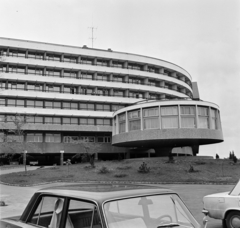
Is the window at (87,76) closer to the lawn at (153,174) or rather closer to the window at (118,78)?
the window at (118,78)

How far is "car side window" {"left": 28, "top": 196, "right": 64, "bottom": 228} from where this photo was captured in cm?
387

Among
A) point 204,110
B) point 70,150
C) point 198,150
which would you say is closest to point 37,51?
point 70,150

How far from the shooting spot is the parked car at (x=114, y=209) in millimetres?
3281

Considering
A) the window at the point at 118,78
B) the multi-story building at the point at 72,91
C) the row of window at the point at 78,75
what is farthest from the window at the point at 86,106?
the window at the point at 118,78

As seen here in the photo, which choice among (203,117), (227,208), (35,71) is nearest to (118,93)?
(35,71)

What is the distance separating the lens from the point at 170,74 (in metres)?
64.0

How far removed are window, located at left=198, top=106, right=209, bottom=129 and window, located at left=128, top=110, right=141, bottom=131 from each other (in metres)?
7.29

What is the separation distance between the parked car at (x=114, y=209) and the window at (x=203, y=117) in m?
34.4

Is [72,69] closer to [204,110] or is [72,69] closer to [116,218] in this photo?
[204,110]

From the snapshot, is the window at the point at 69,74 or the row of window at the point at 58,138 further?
the window at the point at 69,74

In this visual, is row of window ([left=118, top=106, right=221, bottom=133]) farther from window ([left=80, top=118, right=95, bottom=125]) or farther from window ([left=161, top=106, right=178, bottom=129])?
window ([left=80, top=118, right=95, bottom=125])

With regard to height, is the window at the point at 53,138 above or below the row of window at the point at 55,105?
below

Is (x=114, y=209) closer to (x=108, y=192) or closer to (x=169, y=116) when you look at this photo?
(x=108, y=192)

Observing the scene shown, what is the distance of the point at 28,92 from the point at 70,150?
11.5 m
